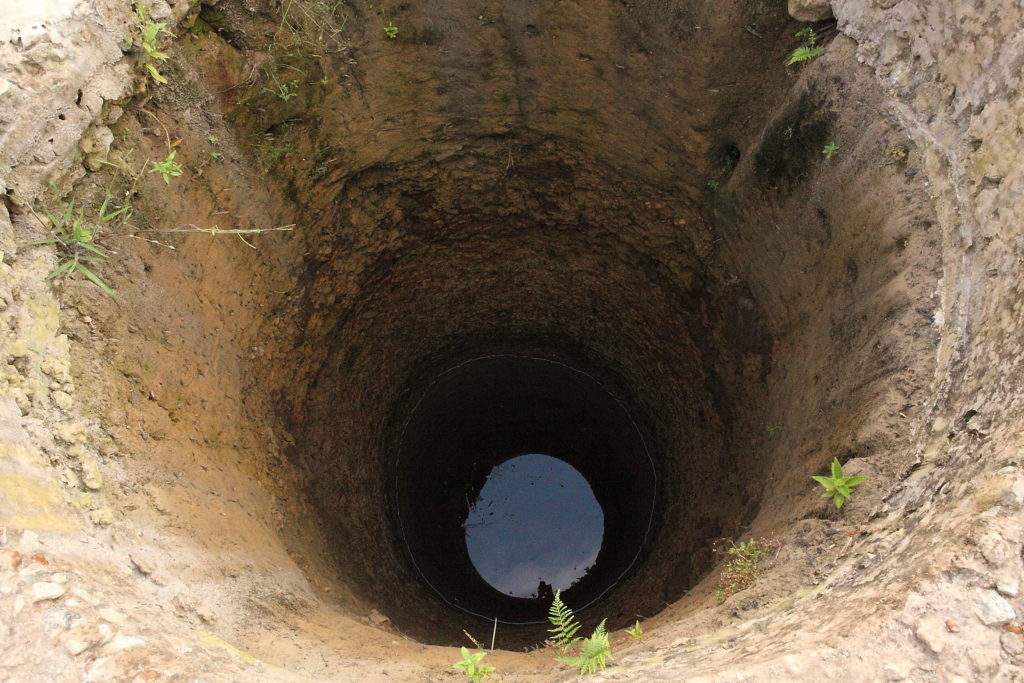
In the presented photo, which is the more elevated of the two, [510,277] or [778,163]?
[510,277]

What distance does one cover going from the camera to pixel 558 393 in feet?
22.7

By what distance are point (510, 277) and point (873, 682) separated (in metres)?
4.51

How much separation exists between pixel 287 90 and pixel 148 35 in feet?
3.00

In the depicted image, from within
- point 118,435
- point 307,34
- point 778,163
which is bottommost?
point 118,435

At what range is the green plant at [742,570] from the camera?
2.59 m

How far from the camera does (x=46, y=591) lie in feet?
5.88

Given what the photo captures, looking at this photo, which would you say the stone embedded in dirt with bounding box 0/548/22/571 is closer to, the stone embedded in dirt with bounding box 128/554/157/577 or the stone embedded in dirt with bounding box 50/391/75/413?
the stone embedded in dirt with bounding box 128/554/157/577

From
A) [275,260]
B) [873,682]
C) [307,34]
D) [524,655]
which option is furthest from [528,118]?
[873,682]

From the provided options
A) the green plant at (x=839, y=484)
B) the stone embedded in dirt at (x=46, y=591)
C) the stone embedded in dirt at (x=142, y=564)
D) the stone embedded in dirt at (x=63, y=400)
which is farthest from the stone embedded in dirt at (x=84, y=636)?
the green plant at (x=839, y=484)

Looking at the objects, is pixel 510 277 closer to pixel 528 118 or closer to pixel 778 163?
pixel 528 118

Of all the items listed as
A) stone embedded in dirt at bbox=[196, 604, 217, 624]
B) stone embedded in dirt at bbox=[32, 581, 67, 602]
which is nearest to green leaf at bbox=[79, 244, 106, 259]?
stone embedded in dirt at bbox=[32, 581, 67, 602]

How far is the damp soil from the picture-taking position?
2.78m

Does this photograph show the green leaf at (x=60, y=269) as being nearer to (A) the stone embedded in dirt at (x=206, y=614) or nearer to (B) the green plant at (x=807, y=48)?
(A) the stone embedded in dirt at (x=206, y=614)

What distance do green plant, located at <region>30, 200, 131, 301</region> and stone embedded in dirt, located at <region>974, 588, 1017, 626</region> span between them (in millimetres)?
3369
